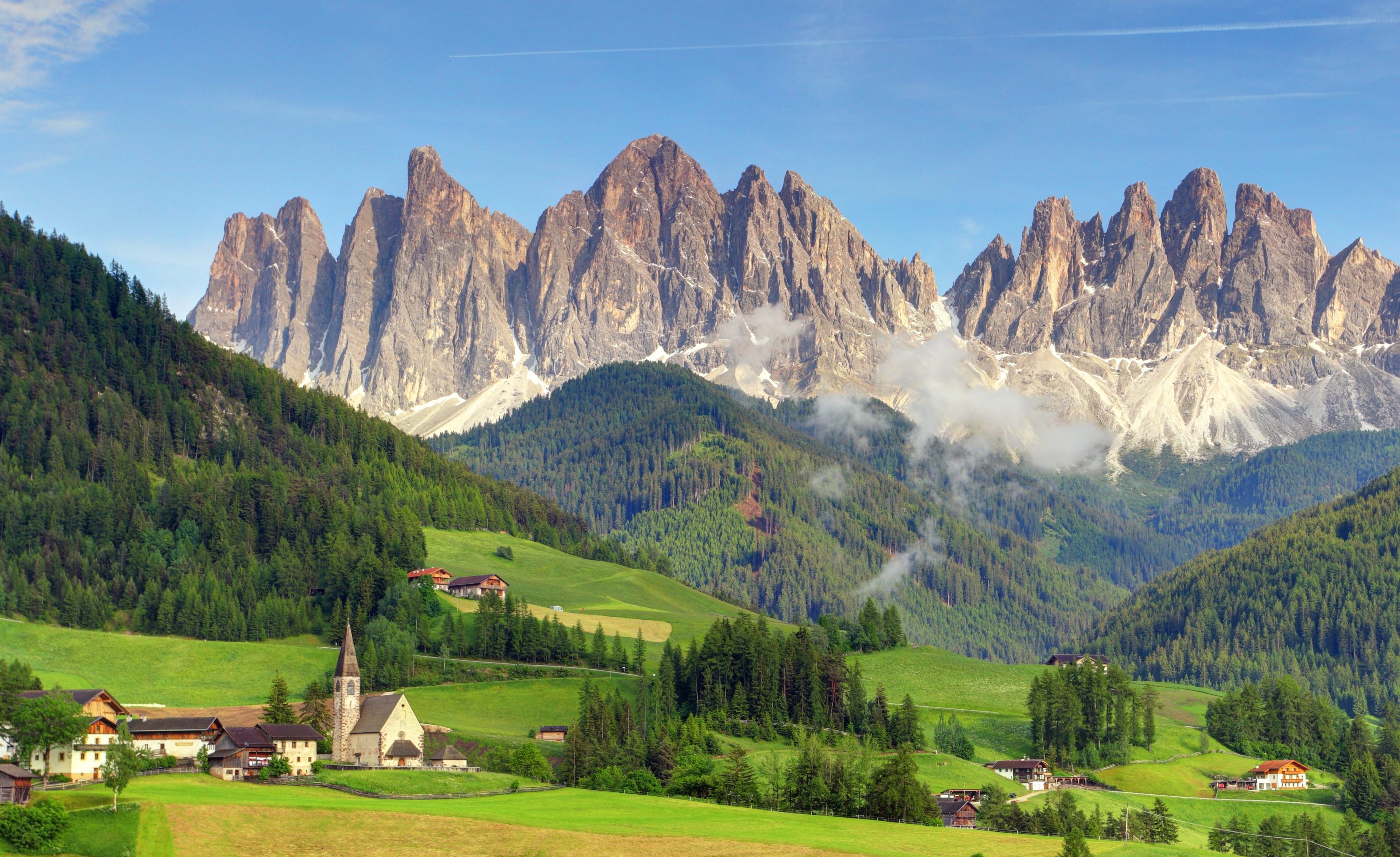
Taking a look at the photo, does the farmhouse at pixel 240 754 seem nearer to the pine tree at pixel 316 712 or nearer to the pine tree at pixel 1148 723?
the pine tree at pixel 316 712

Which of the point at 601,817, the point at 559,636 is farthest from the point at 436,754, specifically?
the point at 559,636

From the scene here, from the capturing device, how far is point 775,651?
534ft

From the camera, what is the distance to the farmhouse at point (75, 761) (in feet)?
324

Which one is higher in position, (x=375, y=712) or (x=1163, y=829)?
(x=375, y=712)

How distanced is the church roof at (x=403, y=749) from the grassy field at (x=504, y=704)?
19295 millimetres

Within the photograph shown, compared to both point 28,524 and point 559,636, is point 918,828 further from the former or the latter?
point 28,524

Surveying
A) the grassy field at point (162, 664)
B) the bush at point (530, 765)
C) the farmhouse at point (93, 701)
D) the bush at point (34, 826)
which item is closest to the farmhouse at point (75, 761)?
the farmhouse at point (93, 701)

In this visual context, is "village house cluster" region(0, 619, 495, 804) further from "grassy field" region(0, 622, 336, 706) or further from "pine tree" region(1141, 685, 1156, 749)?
"pine tree" region(1141, 685, 1156, 749)

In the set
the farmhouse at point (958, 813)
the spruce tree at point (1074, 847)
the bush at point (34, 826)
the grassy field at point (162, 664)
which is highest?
the grassy field at point (162, 664)

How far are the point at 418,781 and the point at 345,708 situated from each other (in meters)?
15.6

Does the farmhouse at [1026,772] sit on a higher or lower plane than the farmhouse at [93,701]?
lower

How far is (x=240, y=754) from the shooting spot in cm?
10788

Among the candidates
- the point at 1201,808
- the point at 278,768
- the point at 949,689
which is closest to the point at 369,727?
the point at 278,768

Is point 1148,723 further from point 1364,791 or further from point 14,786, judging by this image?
point 14,786
